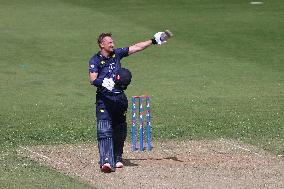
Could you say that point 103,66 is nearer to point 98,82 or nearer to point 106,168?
point 98,82

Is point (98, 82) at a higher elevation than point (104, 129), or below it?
higher

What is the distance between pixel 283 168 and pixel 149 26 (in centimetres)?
1739

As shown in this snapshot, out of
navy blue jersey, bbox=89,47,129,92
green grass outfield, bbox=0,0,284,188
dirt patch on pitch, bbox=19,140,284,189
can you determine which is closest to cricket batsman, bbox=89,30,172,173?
navy blue jersey, bbox=89,47,129,92

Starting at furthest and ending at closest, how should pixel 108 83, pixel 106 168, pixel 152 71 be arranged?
pixel 152 71
pixel 108 83
pixel 106 168

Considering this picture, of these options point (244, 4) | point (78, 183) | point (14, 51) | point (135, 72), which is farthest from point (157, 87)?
point (244, 4)

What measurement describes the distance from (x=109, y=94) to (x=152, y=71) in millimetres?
11069

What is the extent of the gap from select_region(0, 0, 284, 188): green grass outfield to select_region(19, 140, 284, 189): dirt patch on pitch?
469mm

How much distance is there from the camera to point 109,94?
54.7 ft

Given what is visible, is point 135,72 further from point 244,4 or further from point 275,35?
point 244,4

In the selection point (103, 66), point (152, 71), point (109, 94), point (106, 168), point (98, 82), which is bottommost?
point (152, 71)

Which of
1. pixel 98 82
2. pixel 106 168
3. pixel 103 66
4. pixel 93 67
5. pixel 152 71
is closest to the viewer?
pixel 106 168

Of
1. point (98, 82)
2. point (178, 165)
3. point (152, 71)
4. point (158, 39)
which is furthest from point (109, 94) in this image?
point (152, 71)

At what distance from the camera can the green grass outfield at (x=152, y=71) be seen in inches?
782

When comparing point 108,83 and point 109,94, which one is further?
point 109,94
